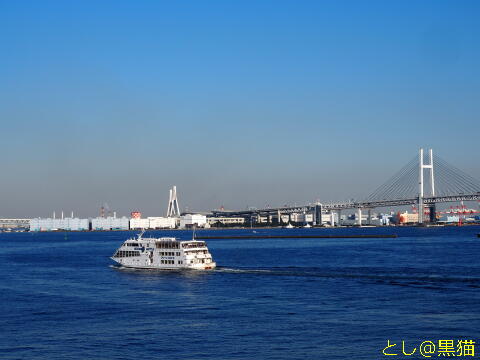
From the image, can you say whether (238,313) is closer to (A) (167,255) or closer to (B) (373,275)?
(B) (373,275)

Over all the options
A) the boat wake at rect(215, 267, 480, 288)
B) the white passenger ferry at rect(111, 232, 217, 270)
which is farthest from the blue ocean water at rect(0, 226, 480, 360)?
the white passenger ferry at rect(111, 232, 217, 270)

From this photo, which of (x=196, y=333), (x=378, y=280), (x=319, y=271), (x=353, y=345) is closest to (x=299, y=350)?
(x=353, y=345)

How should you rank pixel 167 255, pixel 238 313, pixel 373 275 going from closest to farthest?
pixel 238 313
pixel 373 275
pixel 167 255

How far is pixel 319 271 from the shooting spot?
51812 mm

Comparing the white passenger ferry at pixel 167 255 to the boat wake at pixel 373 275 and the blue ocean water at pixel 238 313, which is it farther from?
the boat wake at pixel 373 275

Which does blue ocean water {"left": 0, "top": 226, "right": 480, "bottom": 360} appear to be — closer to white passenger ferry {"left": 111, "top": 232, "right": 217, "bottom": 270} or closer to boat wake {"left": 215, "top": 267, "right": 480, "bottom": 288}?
boat wake {"left": 215, "top": 267, "right": 480, "bottom": 288}

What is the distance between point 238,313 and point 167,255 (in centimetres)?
2438

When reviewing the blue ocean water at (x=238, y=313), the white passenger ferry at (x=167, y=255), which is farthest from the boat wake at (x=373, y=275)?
the white passenger ferry at (x=167, y=255)

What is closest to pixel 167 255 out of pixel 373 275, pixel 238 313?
pixel 373 275

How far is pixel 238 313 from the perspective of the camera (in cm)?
3234

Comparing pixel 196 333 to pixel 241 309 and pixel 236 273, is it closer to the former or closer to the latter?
pixel 241 309

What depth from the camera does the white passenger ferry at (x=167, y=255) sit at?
54.8 meters

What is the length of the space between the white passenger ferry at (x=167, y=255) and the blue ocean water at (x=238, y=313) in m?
1.70

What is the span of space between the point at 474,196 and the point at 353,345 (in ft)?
475
